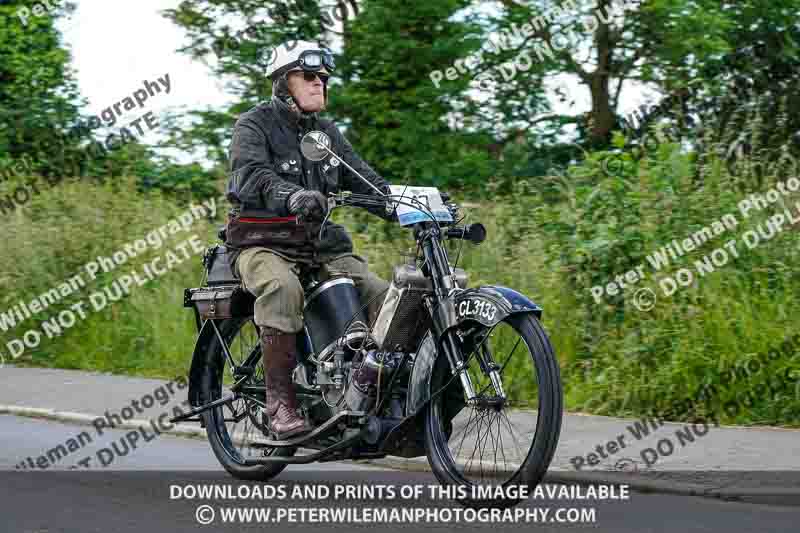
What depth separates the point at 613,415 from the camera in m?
9.34

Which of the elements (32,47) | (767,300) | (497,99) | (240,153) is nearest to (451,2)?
(497,99)

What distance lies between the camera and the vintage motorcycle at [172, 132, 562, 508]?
5734mm

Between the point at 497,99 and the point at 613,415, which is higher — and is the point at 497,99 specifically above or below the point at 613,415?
above

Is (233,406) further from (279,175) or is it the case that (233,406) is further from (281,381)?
(279,175)

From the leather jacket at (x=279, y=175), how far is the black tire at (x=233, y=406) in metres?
0.62

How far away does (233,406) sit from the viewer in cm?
720

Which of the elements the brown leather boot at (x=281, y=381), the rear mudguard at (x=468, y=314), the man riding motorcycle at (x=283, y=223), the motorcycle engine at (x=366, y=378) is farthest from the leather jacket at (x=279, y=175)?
the rear mudguard at (x=468, y=314)

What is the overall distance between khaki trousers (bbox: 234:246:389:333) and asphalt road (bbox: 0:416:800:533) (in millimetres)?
968

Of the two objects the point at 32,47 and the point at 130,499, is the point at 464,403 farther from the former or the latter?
the point at 32,47

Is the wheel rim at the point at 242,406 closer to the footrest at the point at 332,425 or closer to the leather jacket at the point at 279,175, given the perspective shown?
the footrest at the point at 332,425

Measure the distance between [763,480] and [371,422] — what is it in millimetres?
2259

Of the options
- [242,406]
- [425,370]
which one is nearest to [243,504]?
[242,406]

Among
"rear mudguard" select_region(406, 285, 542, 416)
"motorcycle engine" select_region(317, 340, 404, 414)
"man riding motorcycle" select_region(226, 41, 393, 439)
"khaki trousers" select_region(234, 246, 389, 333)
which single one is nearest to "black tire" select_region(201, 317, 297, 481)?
"man riding motorcycle" select_region(226, 41, 393, 439)

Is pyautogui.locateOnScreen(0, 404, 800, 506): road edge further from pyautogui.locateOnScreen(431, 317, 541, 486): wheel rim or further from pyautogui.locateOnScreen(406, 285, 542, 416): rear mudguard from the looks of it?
pyautogui.locateOnScreen(406, 285, 542, 416): rear mudguard
